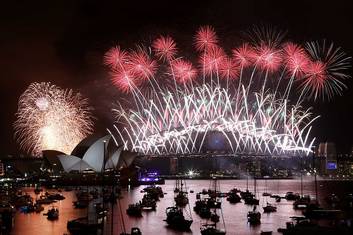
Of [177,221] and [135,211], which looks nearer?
[177,221]

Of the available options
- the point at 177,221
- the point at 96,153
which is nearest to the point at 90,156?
the point at 96,153

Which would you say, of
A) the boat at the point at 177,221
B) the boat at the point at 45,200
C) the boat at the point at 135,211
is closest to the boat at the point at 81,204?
the boat at the point at 45,200

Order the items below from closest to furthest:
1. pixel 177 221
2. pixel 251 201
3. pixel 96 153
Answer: pixel 177 221, pixel 251 201, pixel 96 153

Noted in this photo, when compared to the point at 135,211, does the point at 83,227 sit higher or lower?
lower

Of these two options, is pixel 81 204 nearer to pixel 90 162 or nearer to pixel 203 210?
pixel 203 210

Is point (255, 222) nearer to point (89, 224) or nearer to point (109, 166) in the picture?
point (89, 224)

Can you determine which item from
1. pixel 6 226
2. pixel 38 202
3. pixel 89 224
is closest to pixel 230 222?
pixel 89 224

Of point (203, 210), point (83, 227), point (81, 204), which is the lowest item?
point (83, 227)

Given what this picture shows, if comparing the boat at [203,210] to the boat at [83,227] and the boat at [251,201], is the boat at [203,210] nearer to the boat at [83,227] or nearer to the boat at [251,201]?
the boat at [251,201]

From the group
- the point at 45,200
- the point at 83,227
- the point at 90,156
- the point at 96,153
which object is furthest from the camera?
the point at 90,156

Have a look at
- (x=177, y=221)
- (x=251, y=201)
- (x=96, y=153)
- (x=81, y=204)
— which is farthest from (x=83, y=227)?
(x=96, y=153)
